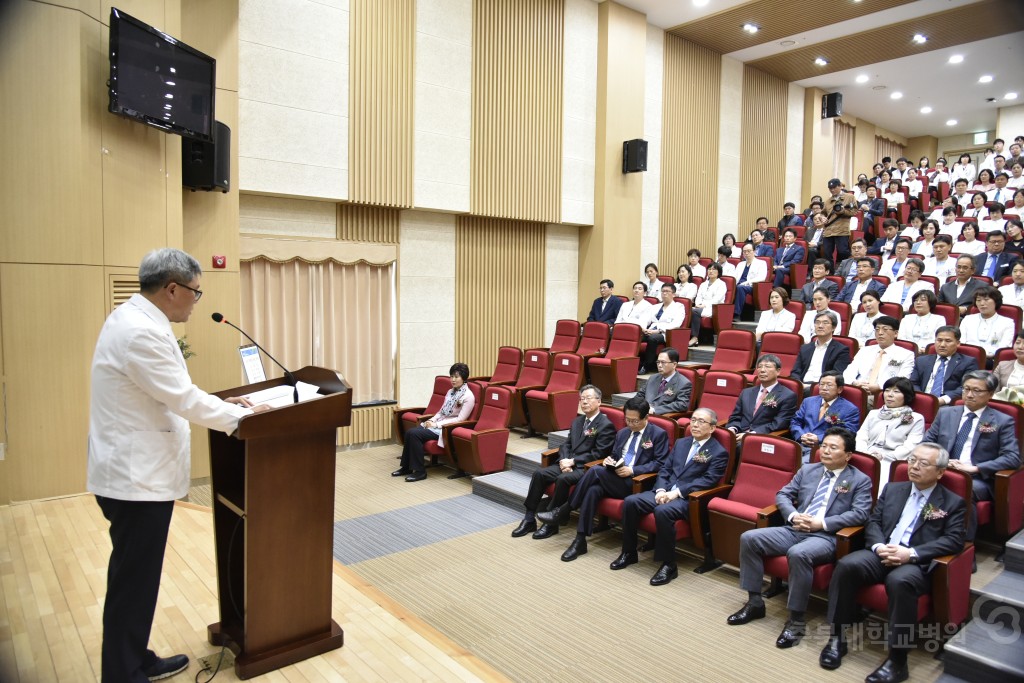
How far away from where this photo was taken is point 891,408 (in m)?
3.70

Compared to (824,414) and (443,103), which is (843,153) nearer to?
(443,103)

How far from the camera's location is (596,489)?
12.7 ft

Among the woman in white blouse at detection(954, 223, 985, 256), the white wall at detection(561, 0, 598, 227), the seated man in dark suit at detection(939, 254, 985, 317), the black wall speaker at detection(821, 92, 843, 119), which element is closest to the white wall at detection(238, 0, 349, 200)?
the white wall at detection(561, 0, 598, 227)

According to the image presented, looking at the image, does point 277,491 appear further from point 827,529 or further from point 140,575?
point 827,529

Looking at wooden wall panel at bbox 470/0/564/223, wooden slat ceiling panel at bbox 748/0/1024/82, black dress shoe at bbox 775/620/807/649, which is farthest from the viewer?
wooden slat ceiling panel at bbox 748/0/1024/82

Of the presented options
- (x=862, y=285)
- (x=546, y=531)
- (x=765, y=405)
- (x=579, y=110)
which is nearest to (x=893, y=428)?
(x=765, y=405)

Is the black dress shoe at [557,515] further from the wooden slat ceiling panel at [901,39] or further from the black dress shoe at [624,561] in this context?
the wooden slat ceiling panel at [901,39]

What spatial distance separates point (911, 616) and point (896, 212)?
7.83 metres

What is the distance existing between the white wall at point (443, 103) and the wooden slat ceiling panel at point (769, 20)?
3.34 m

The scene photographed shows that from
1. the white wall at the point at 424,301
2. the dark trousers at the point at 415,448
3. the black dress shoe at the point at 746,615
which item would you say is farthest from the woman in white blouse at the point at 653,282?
the black dress shoe at the point at 746,615

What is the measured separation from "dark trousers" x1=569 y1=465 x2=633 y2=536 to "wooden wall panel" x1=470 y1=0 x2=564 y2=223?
3690 millimetres

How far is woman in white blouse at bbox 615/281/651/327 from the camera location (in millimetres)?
6859

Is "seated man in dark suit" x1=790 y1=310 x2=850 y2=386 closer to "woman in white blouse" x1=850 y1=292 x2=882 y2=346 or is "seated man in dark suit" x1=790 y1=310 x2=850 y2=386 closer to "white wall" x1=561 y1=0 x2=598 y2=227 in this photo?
"woman in white blouse" x1=850 y1=292 x2=882 y2=346

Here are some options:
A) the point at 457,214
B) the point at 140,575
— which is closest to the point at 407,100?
the point at 457,214
